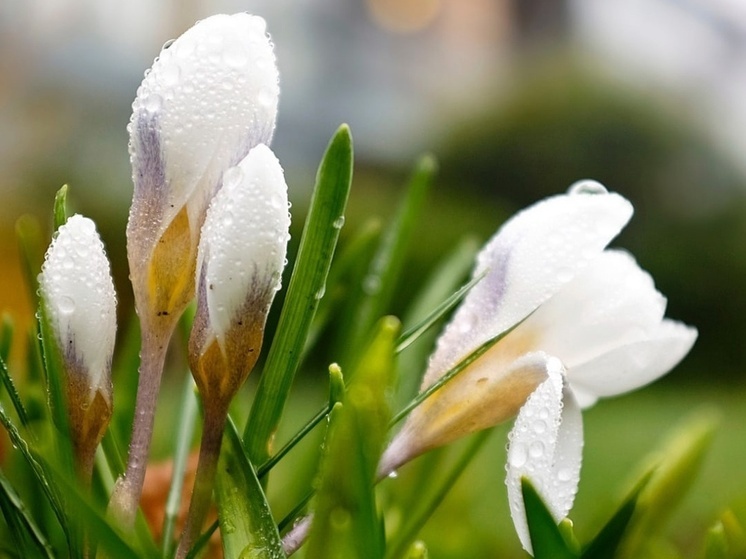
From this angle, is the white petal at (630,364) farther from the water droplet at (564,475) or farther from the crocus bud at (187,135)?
the crocus bud at (187,135)

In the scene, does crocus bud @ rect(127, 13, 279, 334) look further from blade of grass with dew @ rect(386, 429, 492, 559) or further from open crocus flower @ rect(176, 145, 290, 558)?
blade of grass with dew @ rect(386, 429, 492, 559)

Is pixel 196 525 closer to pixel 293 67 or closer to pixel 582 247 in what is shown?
pixel 582 247

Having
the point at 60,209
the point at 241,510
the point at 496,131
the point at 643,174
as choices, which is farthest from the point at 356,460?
the point at 496,131

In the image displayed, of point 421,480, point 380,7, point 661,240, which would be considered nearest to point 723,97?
point 661,240

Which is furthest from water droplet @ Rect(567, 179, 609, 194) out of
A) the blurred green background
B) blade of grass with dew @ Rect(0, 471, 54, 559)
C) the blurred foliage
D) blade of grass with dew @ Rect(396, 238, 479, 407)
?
the blurred foliage

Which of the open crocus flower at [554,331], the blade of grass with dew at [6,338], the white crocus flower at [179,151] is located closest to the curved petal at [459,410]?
the open crocus flower at [554,331]
